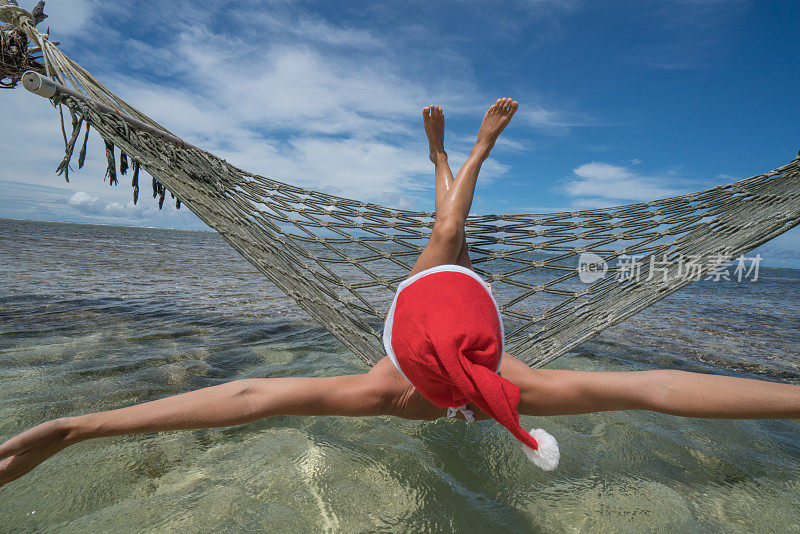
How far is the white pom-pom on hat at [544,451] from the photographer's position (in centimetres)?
86

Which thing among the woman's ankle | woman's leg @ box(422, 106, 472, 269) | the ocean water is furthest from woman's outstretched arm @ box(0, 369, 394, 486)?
the woman's ankle

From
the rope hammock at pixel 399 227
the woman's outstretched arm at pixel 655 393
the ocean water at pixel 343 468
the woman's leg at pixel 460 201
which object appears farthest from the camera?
the rope hammock at pixel 399 227

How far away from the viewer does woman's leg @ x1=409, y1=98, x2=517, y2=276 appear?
4.47 feet

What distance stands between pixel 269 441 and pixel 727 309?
25.4ft

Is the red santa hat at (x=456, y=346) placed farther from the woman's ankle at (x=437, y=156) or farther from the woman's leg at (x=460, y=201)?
the woman's ankle at (x=437, y=156)

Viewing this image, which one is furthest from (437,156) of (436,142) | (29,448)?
(29,448)

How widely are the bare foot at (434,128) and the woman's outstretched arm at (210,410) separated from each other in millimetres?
1363

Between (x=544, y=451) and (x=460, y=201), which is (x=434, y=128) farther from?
(x=544, y=451)

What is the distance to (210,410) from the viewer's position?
0.96 metres

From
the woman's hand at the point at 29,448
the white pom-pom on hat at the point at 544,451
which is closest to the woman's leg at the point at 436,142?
the white pom-pom on hat at the point at 544,451

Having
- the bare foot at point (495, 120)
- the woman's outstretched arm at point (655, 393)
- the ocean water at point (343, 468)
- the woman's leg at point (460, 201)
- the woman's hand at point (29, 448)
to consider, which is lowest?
the ocean water at point (343, 468)

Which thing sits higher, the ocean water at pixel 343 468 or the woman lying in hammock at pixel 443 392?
the woman lying in hammock at pixel 443 392

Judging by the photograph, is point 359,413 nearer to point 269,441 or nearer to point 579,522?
point 269,441

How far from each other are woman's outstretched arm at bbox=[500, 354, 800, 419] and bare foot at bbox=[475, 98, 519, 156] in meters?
1.10
